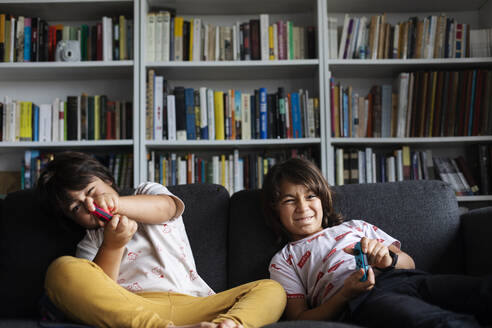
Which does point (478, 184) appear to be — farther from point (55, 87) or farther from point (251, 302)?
point (55, 87)

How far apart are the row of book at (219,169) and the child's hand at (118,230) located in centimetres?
120

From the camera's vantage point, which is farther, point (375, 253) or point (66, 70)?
point (66, 70)

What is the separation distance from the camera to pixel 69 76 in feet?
8.25

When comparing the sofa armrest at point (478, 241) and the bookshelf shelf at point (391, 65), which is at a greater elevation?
the bookshelf shelf at point (391, 65)

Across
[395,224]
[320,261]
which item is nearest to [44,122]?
[320,261]

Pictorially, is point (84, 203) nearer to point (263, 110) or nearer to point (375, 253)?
point (375, 253)

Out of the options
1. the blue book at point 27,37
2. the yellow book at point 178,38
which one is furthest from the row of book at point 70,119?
the yellow book at point 178,38

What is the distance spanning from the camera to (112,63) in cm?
231

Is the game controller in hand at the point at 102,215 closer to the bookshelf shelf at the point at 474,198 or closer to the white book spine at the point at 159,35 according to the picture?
the white book spine at the point at 159,35

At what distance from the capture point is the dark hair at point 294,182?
1.41 m

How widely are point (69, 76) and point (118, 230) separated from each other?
168 centimetres

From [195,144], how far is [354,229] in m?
1.14

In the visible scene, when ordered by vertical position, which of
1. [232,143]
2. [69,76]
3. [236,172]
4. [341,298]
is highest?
[69,76]

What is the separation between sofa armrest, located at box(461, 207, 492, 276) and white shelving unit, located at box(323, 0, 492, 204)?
0.94 meters
